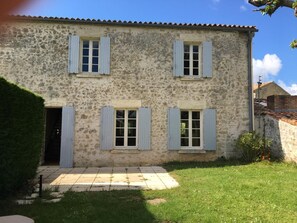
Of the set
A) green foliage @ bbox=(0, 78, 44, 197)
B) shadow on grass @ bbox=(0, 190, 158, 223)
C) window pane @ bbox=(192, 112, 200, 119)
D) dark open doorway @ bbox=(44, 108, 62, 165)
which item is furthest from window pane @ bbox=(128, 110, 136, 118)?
shadow on grass @ bbox=(0, 190, 158, 223)

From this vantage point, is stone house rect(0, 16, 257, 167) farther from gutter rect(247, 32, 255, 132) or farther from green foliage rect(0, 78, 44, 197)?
green foliage rect(0, 78, 44, 197)

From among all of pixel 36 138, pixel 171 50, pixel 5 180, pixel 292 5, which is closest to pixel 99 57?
pixel 171 50

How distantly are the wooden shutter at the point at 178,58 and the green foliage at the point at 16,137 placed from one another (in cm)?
621

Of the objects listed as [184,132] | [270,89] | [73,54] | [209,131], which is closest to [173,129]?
[184,132]

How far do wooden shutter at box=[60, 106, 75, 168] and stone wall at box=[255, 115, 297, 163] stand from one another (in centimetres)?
777

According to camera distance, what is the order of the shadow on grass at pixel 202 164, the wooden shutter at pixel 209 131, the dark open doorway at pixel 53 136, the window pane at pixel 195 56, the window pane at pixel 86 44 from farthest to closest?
the dark open doorway at pixel 53 136 < the window pane at pixel 195 56 < the window pane at pixel 86 44 < the wooden shutter at pixel 209 131 < the shadow on grass at pixel 202 164

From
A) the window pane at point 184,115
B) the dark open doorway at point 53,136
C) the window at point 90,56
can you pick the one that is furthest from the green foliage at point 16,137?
the dark open doorway at point 53,136

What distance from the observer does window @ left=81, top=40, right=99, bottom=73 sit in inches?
493

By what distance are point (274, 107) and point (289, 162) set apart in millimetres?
5106

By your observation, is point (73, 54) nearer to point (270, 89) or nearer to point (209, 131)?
point (209, 131)

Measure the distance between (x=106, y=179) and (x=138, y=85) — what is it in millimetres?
4712

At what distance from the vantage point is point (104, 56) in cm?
1234

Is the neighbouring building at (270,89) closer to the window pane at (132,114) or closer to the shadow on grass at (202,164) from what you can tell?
the shadow on grass at (202,164)

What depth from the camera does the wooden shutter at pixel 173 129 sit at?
40.2ft
